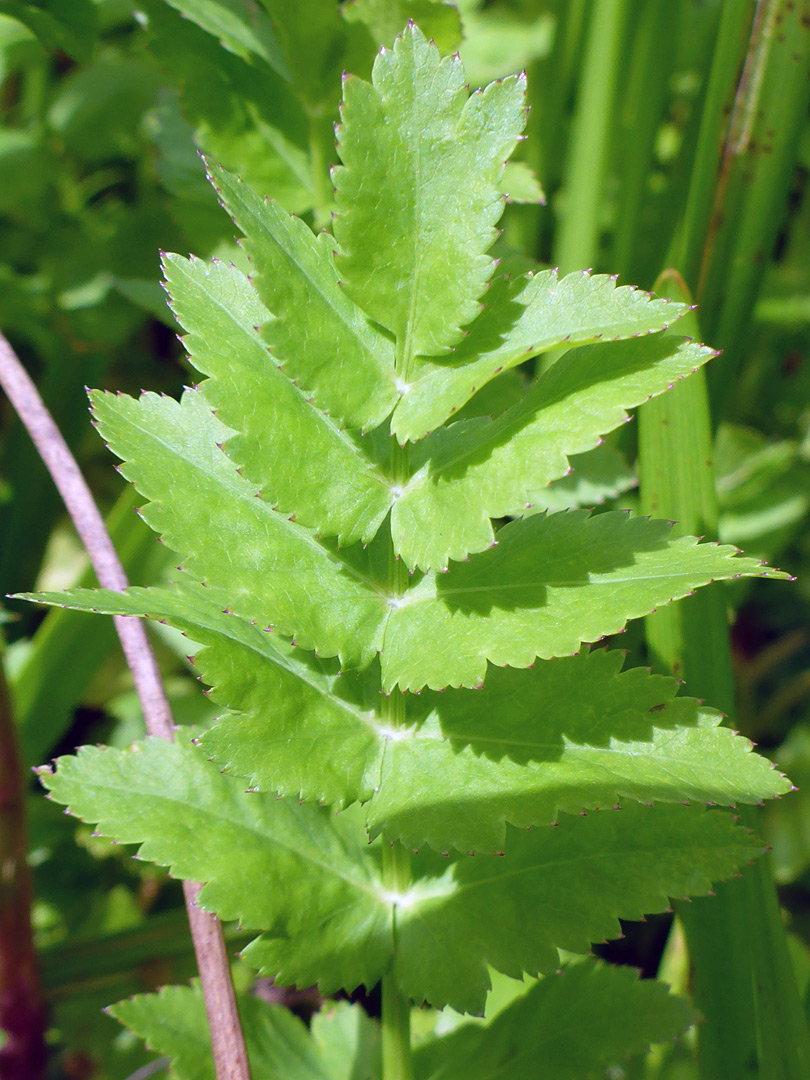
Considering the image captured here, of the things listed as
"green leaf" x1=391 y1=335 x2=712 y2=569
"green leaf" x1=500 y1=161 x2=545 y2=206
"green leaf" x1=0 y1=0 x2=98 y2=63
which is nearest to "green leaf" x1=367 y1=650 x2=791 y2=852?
"green leaf" x1=391 y1=335 x2=712 y2=569

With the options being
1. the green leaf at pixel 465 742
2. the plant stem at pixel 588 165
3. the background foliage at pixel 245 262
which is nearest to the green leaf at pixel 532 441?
the green leaf at pixel 465 742

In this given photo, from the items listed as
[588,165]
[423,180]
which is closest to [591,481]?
[588,165]

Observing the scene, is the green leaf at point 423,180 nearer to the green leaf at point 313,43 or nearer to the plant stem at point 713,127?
the green leaf at point 313,43

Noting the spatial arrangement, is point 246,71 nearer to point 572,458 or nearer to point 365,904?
point 572,458

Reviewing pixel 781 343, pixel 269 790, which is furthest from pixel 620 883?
pixel 781 343

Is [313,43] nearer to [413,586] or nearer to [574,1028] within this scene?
[413,586]
